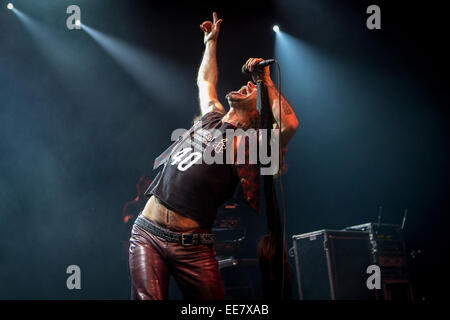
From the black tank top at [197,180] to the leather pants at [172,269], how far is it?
0.14 m

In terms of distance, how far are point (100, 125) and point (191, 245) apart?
4.51 metres

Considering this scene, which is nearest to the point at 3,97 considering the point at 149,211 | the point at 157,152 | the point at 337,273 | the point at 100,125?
the point at 100,125

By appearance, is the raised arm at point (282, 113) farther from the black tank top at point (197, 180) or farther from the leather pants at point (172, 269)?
the leather pants at point (172, 269)

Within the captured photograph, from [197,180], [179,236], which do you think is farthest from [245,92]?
[179,236]

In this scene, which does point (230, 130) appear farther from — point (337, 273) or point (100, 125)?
point (100, 125)

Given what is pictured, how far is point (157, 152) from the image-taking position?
6320 mm

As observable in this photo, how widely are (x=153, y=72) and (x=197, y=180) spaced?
4570mm

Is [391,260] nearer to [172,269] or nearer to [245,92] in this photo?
[245,92]

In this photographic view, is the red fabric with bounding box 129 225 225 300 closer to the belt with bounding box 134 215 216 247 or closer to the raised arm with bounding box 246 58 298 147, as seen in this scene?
the belt with bounding box 134 215 216 247

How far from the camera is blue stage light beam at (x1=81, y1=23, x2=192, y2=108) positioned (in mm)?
6344

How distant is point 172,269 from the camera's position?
2.22m

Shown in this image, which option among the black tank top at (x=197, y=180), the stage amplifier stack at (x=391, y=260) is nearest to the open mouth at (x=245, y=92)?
the black tank top at (x=197, y=180)

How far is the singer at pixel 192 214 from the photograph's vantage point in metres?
2.14

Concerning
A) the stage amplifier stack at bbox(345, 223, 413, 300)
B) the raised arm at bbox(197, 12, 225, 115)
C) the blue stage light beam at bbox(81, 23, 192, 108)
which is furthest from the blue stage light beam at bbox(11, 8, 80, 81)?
the stage amplifier stack at bbox(345, 223, 413, 300)
